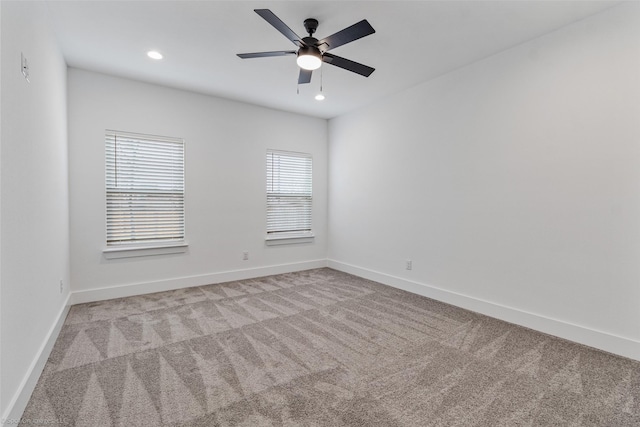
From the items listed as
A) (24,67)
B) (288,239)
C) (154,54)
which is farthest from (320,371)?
(154,54)

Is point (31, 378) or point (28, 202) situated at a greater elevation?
point (28, 202)

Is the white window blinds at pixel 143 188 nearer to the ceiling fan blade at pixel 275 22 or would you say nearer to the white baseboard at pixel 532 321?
the ceiling fan blade at pixel 275 22

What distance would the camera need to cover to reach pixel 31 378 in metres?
1.94

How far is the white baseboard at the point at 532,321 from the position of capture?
8.14ft

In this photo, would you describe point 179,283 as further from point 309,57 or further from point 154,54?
point 309,57

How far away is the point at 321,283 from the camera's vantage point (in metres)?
4.62

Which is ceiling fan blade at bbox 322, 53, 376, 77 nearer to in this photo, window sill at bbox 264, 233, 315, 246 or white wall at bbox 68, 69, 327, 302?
white wall at bbox 68, 69, 327, 302

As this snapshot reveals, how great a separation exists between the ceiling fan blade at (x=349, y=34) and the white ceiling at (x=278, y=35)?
32 cm

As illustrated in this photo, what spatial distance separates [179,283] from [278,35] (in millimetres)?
3445

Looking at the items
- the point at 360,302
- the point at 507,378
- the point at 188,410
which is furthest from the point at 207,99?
the point at 507,378

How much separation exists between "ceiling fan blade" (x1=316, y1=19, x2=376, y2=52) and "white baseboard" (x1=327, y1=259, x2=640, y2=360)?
9.85 ft

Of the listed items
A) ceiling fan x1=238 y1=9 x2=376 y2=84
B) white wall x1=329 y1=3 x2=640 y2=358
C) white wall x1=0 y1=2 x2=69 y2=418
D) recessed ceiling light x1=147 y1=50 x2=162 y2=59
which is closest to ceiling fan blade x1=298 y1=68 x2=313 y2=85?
ceiling fan x1=238 y1=9 x2=376 y2=84

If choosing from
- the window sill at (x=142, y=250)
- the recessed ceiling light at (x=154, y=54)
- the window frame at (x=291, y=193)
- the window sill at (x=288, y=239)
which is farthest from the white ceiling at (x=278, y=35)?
the window sill at (x=288, y=239)

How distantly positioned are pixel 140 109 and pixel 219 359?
11.2 ft
